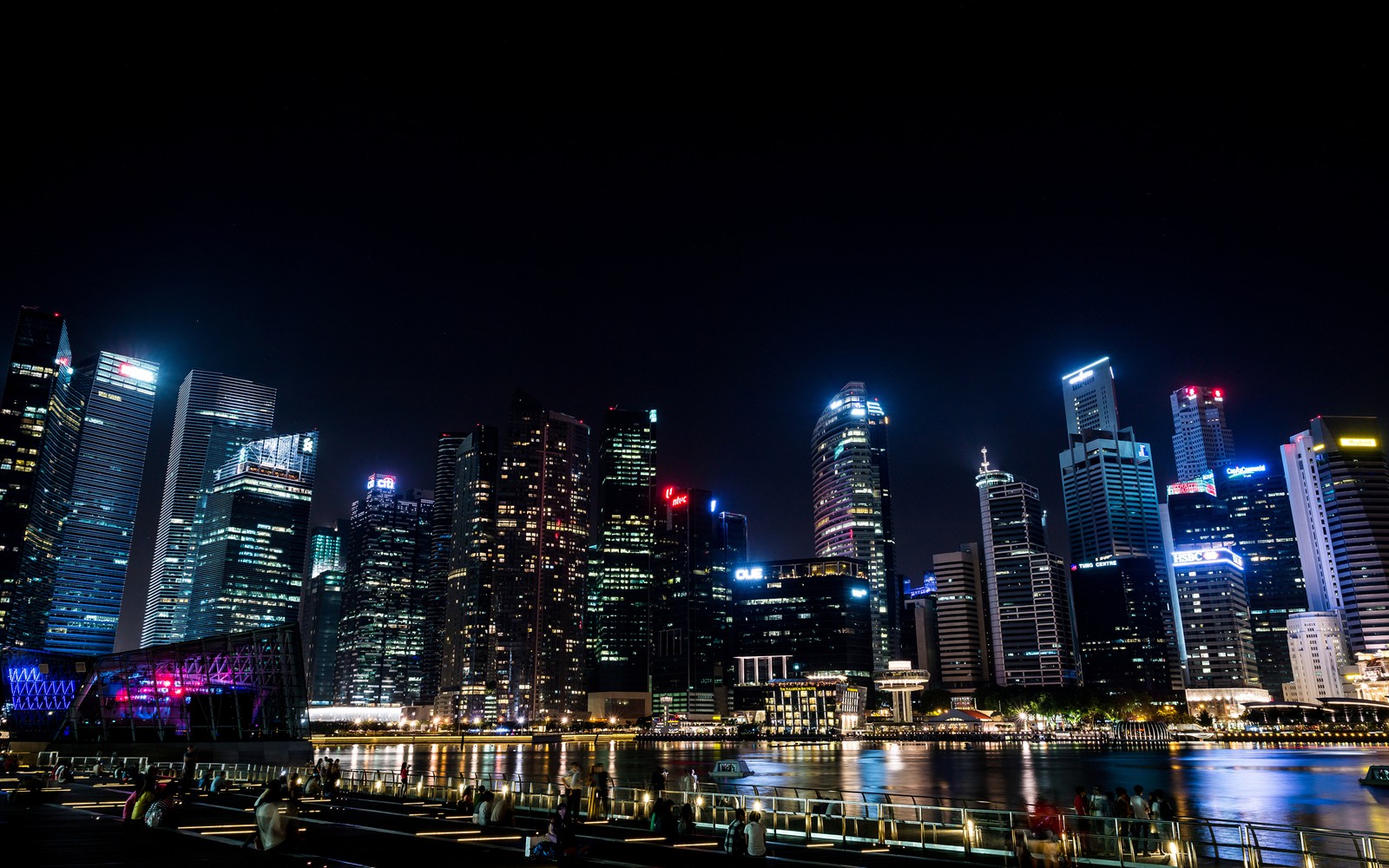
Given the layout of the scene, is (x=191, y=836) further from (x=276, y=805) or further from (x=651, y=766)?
(x=651, y=766)

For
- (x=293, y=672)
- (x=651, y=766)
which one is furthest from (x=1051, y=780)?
(x=293, y=672)

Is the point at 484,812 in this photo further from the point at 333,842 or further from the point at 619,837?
the point at 333,842

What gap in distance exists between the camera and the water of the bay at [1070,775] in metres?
62.0

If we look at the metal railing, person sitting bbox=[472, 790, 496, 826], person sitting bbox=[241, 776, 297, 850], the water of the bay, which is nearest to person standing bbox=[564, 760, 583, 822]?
the metal railing

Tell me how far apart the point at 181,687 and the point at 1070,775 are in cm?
9873

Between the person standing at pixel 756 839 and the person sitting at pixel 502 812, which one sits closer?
the person standing at pixel 756 839

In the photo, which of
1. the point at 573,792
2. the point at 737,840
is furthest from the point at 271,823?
the point at 573,792

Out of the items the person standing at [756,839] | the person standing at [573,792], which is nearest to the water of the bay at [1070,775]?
the person standing at [573,792]

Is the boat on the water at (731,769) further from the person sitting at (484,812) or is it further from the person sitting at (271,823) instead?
the person sitting at (271,823)

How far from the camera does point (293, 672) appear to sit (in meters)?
95.5

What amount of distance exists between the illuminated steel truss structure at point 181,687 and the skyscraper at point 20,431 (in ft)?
362

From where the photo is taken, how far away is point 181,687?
314 ft

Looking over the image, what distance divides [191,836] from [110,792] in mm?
18187

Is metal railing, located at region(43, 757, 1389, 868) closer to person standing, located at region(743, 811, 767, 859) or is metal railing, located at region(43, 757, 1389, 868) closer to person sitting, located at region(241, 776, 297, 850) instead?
person standing, located at region(743, 811, 767, 859)
